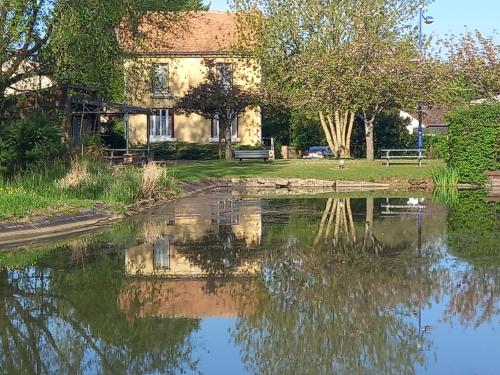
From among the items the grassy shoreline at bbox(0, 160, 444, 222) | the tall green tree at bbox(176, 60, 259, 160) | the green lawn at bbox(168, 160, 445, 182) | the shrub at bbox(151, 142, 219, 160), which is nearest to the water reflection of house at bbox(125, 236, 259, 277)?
the grassy shoreline at bbox(0, 160, 444, 222)

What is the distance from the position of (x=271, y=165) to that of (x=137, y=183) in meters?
18.1

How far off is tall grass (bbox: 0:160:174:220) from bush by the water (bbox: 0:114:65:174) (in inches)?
15.5

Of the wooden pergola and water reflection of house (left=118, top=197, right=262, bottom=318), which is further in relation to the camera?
the wooden pergola

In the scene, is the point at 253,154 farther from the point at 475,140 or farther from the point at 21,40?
the point at 21,40

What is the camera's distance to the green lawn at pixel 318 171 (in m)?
32.6

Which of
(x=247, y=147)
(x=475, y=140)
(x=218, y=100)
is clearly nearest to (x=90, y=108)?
(x=218, y=100)

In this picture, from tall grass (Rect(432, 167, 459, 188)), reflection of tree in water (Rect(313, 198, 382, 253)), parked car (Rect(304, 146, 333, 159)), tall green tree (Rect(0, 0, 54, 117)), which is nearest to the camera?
reflection of tree in water (Rect(313, 198, 382, 253))

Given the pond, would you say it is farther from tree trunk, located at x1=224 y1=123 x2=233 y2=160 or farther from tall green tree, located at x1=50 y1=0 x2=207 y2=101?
tree trunk, located at x1=224 y1=123 x2=233 y2=160

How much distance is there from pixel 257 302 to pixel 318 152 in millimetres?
45471

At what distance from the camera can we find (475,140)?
1205 inches

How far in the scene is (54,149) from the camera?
22.3m

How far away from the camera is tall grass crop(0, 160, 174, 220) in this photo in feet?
56.0

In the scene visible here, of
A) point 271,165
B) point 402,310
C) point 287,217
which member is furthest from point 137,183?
point 271,165

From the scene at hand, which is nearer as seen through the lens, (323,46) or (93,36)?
(93,36)
